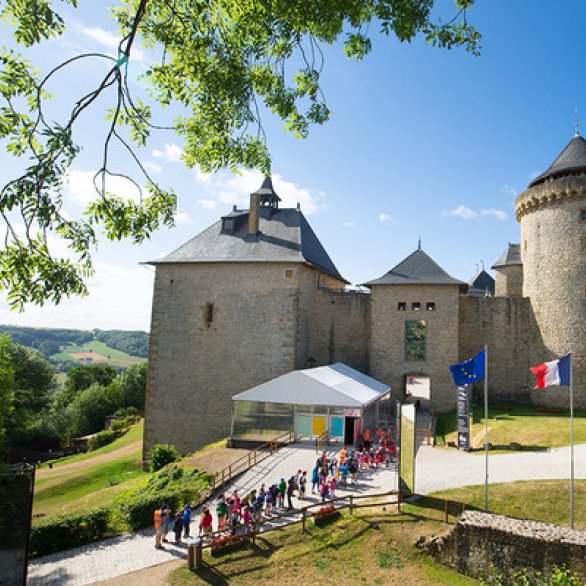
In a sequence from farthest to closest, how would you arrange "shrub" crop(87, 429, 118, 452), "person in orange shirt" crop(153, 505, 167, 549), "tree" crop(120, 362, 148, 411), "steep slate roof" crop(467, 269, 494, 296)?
"tree" crop(120, 362, 148, 411), "steep slate roof" crop(467, 269, 494, 296), "shrub" crop(87, 429, 118, 452), "person in orange shirt" crop(153, 505, 167, 549)

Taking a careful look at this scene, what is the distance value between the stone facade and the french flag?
10.8 ft

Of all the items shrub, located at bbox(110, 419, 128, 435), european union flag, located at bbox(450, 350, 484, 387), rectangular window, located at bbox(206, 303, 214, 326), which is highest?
rectangular window, located at bbox(206, 303, 214, 326)

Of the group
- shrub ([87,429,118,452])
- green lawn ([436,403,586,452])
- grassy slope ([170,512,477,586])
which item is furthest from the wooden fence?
Answer: shrub ([87,429,118,452])

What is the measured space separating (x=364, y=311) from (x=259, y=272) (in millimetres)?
6406

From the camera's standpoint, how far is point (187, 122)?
6.90 meters

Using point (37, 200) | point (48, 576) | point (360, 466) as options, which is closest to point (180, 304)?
point (360, 466)

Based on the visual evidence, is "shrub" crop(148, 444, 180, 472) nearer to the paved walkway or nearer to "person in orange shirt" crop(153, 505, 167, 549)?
the paved walkway

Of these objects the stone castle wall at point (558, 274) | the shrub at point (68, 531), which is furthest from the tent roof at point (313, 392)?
the stone castle wall at point (558, 274)

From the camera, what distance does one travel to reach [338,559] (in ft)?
34.1

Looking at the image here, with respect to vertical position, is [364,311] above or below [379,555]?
above

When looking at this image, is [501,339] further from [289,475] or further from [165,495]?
[165,495]

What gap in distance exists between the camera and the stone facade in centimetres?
948

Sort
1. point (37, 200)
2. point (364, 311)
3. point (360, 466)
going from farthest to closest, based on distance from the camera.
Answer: point (364, 311) → point (360, 466) → point (37, 200)

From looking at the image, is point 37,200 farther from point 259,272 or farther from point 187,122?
point 259,272
